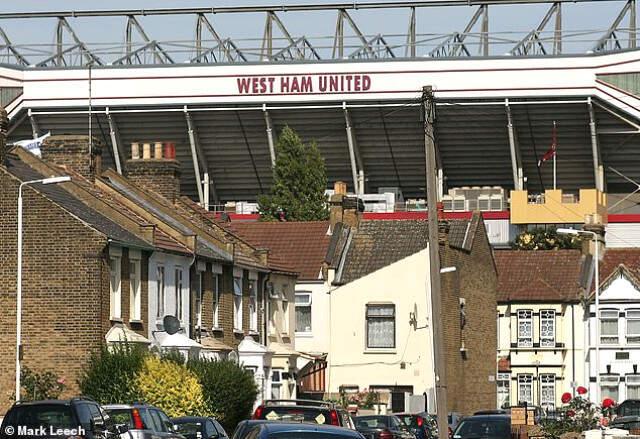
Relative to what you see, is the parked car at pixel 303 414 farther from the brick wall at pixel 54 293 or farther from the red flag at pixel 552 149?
the red flag at pixel 552 149

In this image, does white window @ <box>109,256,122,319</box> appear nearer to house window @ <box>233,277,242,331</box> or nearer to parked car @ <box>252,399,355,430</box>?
house window @ <box>233,277,242,331</box>

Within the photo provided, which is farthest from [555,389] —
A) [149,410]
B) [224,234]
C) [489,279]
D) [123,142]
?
[123,142]

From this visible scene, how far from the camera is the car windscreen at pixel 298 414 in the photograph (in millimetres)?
33406

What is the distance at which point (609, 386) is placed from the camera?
273 ft

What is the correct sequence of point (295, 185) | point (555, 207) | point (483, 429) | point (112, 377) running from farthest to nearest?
point (555, 207) → point (295, 185) → point (112, 377) → point (483, 429)

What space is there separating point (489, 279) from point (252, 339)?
20.5m

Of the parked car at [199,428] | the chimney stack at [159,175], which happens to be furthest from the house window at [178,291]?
the parked car at [199,428]

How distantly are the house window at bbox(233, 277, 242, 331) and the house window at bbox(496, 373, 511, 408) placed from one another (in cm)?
2679

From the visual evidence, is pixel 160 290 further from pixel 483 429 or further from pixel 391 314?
pixel 391 314

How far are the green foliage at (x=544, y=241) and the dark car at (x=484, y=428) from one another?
71585 millimetres

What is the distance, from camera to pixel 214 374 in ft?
160

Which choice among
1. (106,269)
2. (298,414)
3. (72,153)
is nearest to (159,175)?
(72,153)

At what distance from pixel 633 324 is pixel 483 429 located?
42.9m

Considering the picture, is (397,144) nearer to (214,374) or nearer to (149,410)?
(214,374)
